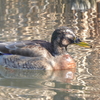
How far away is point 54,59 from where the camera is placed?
28.4 feet

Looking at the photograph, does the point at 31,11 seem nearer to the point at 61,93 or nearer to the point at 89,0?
the point at 89,0

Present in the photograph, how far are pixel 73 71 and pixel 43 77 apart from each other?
790 mm

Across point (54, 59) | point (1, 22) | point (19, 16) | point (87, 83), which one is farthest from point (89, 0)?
point (87, 83)

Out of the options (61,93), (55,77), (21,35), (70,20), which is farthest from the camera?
(70,20)

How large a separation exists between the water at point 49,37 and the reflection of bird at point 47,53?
188 millimetres

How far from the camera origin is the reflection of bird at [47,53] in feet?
28.2

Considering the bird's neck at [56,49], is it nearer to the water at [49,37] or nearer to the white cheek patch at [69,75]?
the water at [49,37]

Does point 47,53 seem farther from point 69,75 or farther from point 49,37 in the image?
point 49,37

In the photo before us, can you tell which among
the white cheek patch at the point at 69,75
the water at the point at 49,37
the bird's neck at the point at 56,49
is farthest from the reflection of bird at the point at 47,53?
the white cheek patch at the point at 69,75

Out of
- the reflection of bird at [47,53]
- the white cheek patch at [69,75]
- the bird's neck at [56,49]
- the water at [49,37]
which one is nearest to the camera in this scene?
the water at [49,37]

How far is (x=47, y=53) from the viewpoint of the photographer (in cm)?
863

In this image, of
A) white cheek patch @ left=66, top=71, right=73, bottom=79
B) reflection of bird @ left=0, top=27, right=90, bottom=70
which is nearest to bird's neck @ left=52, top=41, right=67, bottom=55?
reflection of bird @ left=0, top=27, right=90, bottom=70

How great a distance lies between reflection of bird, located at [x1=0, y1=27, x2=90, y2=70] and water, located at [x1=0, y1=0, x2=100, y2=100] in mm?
188

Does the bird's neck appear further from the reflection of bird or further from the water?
the water
